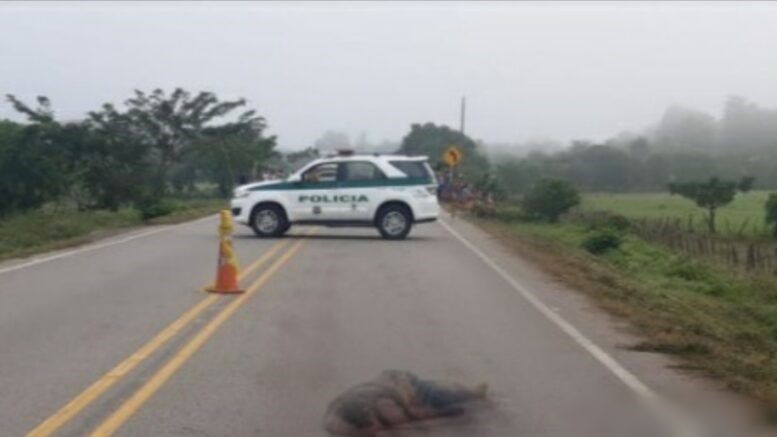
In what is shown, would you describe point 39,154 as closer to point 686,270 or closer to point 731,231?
point 731,231

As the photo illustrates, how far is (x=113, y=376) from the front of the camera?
A: 9688 mm

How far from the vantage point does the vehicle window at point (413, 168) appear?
90.5 ft

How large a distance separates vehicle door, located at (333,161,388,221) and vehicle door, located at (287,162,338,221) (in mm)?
160

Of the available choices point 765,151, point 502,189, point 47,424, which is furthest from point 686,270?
point 502,189

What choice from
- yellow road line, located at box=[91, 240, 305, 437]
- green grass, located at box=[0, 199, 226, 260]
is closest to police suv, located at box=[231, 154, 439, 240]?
green grass, located at box=[0, 199, 226, 260]

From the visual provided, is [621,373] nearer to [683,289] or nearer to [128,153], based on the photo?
[683,289]

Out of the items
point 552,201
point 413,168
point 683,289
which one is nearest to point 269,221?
point 413,168

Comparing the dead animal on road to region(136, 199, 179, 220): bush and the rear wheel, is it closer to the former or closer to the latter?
the rear wheel

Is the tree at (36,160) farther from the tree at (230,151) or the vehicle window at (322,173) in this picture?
the vehicle window at (322,173)

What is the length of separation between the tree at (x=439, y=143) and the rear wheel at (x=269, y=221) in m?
55.0

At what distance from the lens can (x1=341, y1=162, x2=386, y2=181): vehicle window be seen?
27391 millimetres

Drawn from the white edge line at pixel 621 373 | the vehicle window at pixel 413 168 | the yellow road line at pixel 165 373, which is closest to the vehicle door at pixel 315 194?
the vehicle window at pixel 413 168

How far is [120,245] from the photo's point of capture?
83.4ft

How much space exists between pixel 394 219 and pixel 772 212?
1914 cm
